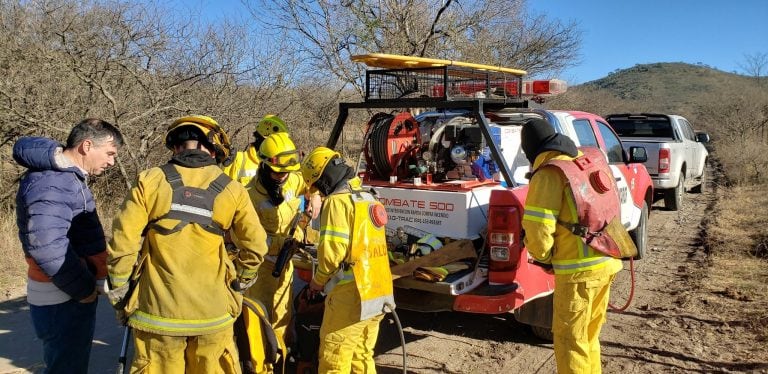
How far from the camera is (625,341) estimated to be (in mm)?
4703

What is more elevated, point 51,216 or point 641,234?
point 51,216

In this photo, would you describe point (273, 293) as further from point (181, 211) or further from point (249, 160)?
point (181, 211)

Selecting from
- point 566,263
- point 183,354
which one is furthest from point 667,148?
point 183,354

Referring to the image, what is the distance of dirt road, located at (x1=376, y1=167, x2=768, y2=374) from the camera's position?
167 inches

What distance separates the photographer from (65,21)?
7.70 metres

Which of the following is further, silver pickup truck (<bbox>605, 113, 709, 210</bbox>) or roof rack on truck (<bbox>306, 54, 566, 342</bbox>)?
silver pickup truck (<bbox>605, 113, 709, 210</bbox>)

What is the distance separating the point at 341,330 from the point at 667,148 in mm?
8934

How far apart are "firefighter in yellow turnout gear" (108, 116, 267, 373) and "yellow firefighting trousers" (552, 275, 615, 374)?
1839 mm

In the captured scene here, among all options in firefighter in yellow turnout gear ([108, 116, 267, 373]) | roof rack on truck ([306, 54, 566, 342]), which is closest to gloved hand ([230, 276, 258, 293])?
firefighter in yellow turnout gear ([108, 116, 267, 373])

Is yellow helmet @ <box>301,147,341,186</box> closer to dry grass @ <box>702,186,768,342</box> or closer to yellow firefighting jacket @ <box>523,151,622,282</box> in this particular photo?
yellow firefighting jacket @ <box>523,151,622,282</box>

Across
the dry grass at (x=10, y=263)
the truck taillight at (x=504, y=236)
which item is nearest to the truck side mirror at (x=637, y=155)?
the truck taillight at (x=504, y=236)

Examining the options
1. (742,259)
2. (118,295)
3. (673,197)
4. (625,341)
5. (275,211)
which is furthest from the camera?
(673,197)

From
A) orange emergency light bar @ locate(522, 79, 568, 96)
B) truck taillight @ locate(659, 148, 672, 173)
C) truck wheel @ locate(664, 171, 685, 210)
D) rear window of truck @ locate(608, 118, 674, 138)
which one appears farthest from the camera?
rear window of truck @ locate(608, 118, 674, 138)

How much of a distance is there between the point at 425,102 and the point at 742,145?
19.8m
